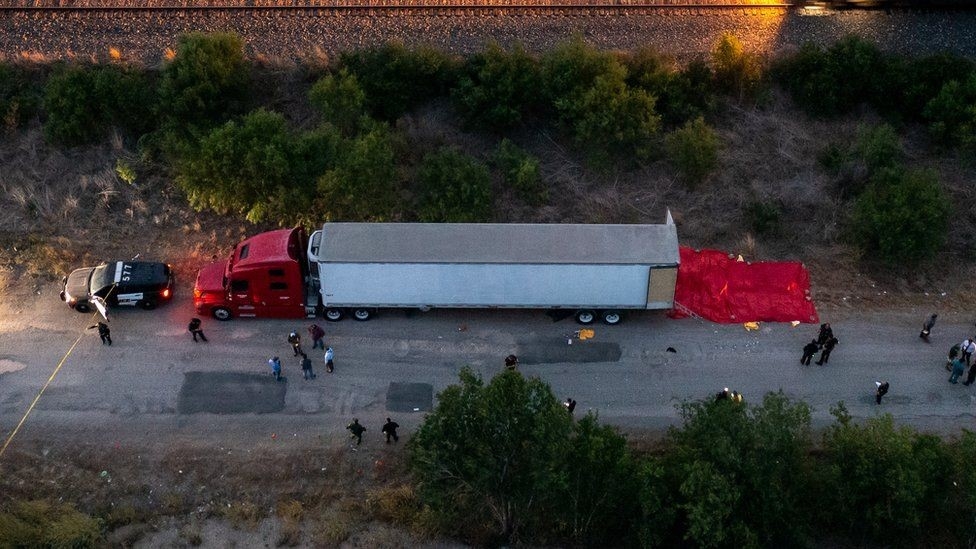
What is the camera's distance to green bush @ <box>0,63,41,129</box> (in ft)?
101

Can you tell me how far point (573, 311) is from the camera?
25797 mm

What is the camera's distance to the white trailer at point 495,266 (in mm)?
24141

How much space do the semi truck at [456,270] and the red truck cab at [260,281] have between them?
1.3 inches

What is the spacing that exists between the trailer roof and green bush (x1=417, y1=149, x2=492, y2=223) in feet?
9.25

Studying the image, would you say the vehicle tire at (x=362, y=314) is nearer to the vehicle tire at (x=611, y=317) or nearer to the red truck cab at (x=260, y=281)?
the red truck cab at (x=260, y=281)

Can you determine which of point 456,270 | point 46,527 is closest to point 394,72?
point 456,270

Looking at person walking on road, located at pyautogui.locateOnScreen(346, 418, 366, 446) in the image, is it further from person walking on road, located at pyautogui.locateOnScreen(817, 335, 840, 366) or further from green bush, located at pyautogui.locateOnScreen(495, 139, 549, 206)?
person walking on road, located at pyautogui.locateOnScreen(817, 335, 840, 366)

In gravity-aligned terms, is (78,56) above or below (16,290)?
above

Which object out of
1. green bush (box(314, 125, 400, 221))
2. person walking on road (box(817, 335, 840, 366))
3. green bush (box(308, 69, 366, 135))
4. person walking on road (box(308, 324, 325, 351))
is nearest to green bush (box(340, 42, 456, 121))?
green bush (box(308, 69, 366, 135))

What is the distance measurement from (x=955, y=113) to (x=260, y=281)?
78.8 feet

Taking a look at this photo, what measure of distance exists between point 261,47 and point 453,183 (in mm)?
9528

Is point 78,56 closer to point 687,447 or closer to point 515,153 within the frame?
point 515,153

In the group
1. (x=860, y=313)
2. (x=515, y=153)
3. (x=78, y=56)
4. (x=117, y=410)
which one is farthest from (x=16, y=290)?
(x=860, y=313)

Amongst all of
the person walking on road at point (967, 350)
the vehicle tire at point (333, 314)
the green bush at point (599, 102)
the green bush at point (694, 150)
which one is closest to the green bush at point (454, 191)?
the green bush at point (599, 102)
